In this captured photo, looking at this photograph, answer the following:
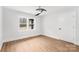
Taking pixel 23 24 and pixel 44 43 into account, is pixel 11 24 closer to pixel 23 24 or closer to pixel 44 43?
pixel 23 24

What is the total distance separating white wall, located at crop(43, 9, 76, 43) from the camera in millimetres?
1904

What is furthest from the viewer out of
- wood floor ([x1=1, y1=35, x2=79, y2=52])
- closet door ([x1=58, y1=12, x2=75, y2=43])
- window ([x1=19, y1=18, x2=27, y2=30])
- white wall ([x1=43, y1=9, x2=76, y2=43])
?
closet door ([x1=58, y1=12, x2=75, y2=43])

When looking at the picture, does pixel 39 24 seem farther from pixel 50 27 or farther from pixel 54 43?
pixel 54 43

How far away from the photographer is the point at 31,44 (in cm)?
200

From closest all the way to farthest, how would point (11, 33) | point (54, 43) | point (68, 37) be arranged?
1. point (11, 33)
2. point (54, 43)
3. point (68, 37)

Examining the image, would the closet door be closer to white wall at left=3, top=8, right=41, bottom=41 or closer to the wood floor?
the wood floor

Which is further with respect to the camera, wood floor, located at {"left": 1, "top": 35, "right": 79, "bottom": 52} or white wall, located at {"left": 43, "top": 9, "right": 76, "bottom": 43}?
white wall, located at {"left": 43, "top": 9, "right": 76, "bottom": 43}

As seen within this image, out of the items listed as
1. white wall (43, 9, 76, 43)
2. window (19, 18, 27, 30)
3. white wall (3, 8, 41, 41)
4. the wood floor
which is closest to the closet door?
white wall (43, 9, 76, 43)

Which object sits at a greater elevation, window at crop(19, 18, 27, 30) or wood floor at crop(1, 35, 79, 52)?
window at crop(19, 18, 27, 30)

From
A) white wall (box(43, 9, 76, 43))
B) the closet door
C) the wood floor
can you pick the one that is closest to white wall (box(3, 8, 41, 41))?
the wood floor

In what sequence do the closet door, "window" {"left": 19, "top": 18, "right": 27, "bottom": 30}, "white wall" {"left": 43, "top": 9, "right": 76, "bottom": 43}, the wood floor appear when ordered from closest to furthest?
"window" {"left": 19, "top": 18, "right": 27, "bottom": 30} → the wood floor → "white wall" {"left": 43, "top": 9, "right": 76, "bottom": 43} → the closet door

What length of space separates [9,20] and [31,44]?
885mm

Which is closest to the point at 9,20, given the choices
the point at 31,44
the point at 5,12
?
the point at 5,12
